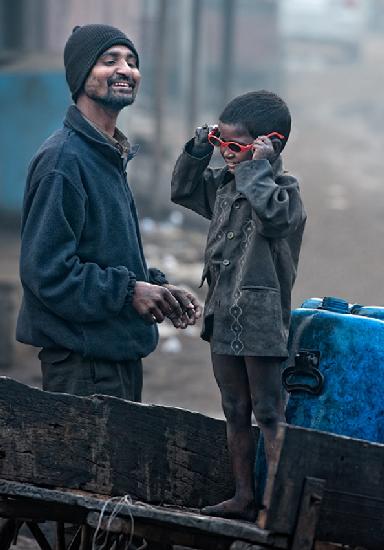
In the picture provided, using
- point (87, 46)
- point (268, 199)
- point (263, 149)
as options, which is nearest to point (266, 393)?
point (268, 199)

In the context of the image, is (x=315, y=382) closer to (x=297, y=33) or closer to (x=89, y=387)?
(x=89, y=387)

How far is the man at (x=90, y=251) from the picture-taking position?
3945mm

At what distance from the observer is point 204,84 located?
22.9 meters

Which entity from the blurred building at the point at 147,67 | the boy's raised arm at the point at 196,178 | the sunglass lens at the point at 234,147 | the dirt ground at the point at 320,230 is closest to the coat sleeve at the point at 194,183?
the boy's raised arm at the point at 196,178

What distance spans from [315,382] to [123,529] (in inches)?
28.7

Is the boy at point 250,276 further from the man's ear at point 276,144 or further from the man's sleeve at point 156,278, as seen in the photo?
the man's sleeve at point 156,278

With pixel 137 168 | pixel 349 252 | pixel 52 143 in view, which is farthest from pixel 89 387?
pixel 137 168

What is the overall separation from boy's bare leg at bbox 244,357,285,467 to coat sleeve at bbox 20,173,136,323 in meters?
0.56

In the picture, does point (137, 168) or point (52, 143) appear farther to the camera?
point (137, 168)

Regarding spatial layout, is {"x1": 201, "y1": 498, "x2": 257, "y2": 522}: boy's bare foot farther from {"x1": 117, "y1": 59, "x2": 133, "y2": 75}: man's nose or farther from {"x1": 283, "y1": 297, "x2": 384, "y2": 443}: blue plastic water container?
{"x1": 117, "y1": 59, "x2": 133, "y2": 75}: man's nose

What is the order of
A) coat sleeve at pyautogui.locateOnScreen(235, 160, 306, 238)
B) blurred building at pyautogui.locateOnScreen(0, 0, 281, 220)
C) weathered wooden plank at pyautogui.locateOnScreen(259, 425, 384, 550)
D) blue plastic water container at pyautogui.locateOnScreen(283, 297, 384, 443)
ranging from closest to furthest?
weathered wooden plank at pyautogui.locateOnScreen(259, 425, 384, 550)
coat sleeve at pyautogui.locateOnScreen(235, 160, 306, 238)
blue plastic water container at pyautogui.locateOnScreen(283, 297, 384, 443)
blurred building at pyautogui.locateOnScreen(0, 0, 281, 220)

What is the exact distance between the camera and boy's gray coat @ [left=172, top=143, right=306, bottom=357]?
354 cm

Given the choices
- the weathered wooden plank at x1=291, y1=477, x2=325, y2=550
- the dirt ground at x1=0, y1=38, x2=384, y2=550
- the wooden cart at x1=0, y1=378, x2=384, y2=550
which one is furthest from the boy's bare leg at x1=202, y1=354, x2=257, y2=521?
the dirt ground at x1=0, y1=38, x2=384, y2=550

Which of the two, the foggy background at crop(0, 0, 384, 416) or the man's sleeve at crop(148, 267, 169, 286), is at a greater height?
the foggy background at crop(0, 0, 384, 416)
